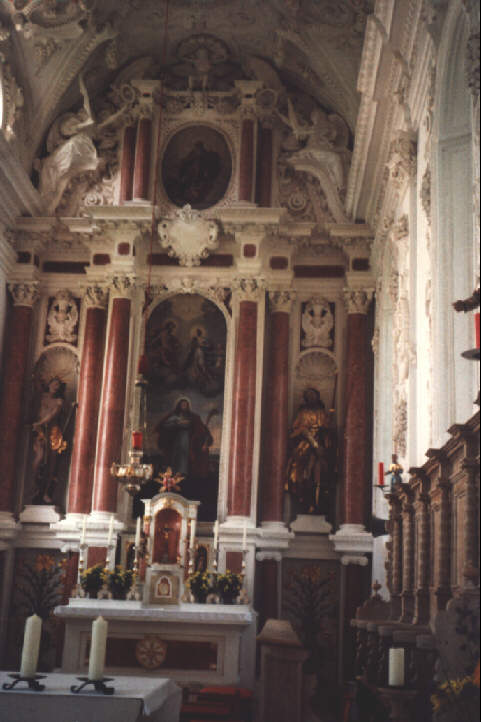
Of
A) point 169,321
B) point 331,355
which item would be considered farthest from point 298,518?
point 169,321

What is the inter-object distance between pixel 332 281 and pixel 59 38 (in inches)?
248

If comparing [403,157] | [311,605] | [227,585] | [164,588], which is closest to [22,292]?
[164,588]

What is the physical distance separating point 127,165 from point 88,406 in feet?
14.9

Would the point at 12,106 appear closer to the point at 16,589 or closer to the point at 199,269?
the point at 199,269

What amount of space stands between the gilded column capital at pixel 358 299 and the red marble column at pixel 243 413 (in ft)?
5.49

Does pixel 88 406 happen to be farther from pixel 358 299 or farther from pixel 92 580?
pixel 358 299

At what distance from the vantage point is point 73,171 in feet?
53.6

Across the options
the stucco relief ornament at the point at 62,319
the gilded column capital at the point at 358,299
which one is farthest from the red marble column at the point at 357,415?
the stucco relief ornament at the point at 62,319

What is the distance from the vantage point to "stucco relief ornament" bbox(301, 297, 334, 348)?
16.1 m

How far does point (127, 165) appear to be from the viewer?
1650 cm

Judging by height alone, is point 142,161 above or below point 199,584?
above

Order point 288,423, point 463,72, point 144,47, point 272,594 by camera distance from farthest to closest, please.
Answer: point 144,47, point 288,423, point 272,594, point 463,72

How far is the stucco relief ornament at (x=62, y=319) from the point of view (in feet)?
53.4

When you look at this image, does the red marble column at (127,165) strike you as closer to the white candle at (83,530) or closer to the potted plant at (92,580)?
the white candle at (83,530)
